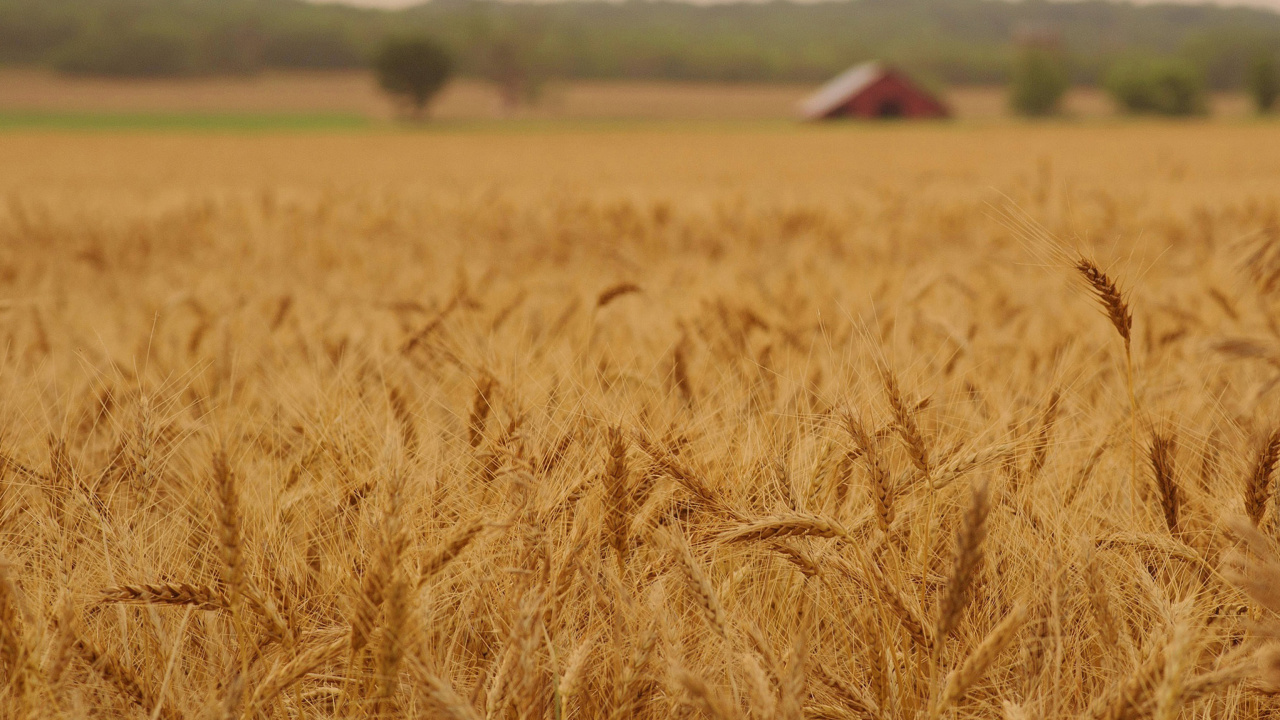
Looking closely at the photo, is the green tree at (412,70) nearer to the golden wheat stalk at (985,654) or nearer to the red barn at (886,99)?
the red barn at (886,99)

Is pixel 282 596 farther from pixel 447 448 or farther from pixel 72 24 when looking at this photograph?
pixel 72 24

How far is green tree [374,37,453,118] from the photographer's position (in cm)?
5100

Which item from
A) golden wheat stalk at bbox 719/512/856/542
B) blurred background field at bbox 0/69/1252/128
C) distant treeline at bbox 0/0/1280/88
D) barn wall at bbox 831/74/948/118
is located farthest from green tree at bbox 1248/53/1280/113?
golden wheat stalk at bbox 719/512/856/542

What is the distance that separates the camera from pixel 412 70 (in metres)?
51.2

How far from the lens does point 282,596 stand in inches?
43.4

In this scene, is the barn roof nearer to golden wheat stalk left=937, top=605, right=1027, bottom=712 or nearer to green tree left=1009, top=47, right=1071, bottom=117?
green tree left=1009, top=47, right=1071, bottom=117

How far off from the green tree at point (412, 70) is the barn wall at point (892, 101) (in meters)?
22.0

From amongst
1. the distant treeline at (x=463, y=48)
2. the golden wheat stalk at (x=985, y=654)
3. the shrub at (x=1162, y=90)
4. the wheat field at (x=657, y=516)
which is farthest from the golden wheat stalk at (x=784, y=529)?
the shrub at (x=1162, y=90)

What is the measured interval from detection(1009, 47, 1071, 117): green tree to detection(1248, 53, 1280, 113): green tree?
9219 millimetres

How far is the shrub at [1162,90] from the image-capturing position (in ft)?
172

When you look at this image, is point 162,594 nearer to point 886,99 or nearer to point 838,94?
point 838,94

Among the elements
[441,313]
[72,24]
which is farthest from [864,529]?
[72,24]

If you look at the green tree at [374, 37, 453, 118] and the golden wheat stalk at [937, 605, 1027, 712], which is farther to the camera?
the green tree at [374, 37, 453, 118]

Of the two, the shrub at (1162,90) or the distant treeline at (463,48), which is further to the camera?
the distant treeline at (463,48)
